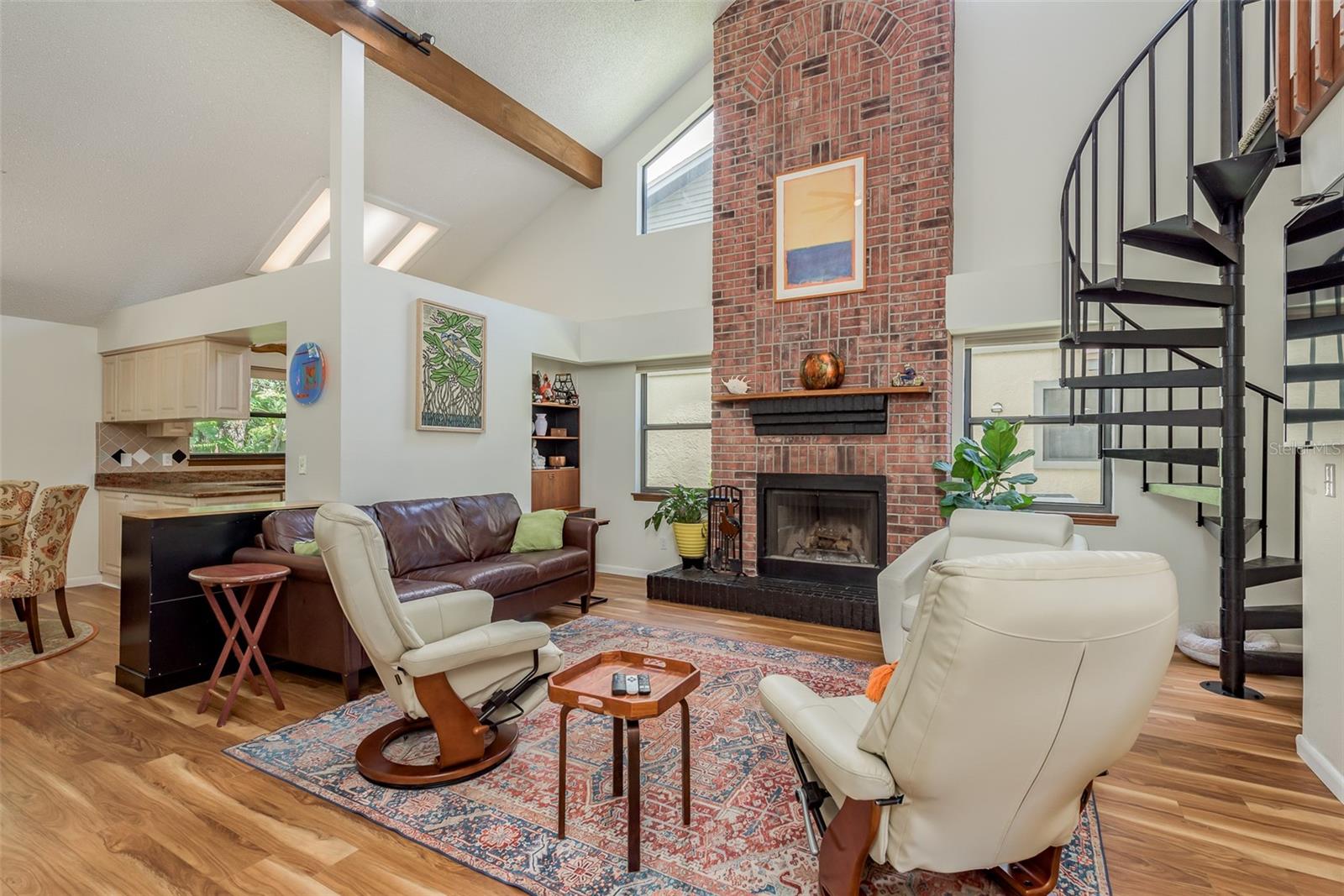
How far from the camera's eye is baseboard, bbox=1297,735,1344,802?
2.22 meters

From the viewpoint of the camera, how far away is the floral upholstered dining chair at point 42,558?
11.8ft

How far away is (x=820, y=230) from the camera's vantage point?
195 inches

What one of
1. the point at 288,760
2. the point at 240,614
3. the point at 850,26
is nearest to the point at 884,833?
the point at 288,760

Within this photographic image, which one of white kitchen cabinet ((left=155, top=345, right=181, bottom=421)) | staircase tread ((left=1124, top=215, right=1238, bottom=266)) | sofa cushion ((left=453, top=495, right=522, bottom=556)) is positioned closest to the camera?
staircase tread ((left=1124, top=215, right=1238, bottom=266))

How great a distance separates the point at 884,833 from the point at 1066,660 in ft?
1.92

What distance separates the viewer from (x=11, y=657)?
11.6ft

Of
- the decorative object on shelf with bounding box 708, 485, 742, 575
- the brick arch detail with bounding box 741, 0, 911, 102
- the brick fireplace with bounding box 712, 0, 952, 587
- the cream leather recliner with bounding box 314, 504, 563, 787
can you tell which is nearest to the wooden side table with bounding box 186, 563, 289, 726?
the cream leather recliner with bounding box 314, 504, 563, 787

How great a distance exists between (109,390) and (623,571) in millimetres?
5049

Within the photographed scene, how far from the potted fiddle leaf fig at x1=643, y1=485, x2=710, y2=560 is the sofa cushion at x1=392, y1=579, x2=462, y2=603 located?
2248 millimetres

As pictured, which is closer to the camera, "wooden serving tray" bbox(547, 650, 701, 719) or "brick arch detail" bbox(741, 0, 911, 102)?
"wooden serving tray" bbox(547, 650, 701, 719)

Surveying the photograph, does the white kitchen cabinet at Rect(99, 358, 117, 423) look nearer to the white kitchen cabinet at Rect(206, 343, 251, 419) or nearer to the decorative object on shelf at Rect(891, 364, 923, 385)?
the white kitchen cabinet at Rect(206, 343, 251, 419)

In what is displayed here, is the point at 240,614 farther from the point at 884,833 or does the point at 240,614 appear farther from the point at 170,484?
the point at 170,484

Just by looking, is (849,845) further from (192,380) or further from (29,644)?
(192,380)

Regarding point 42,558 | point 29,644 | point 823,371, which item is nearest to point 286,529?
point 42,558
